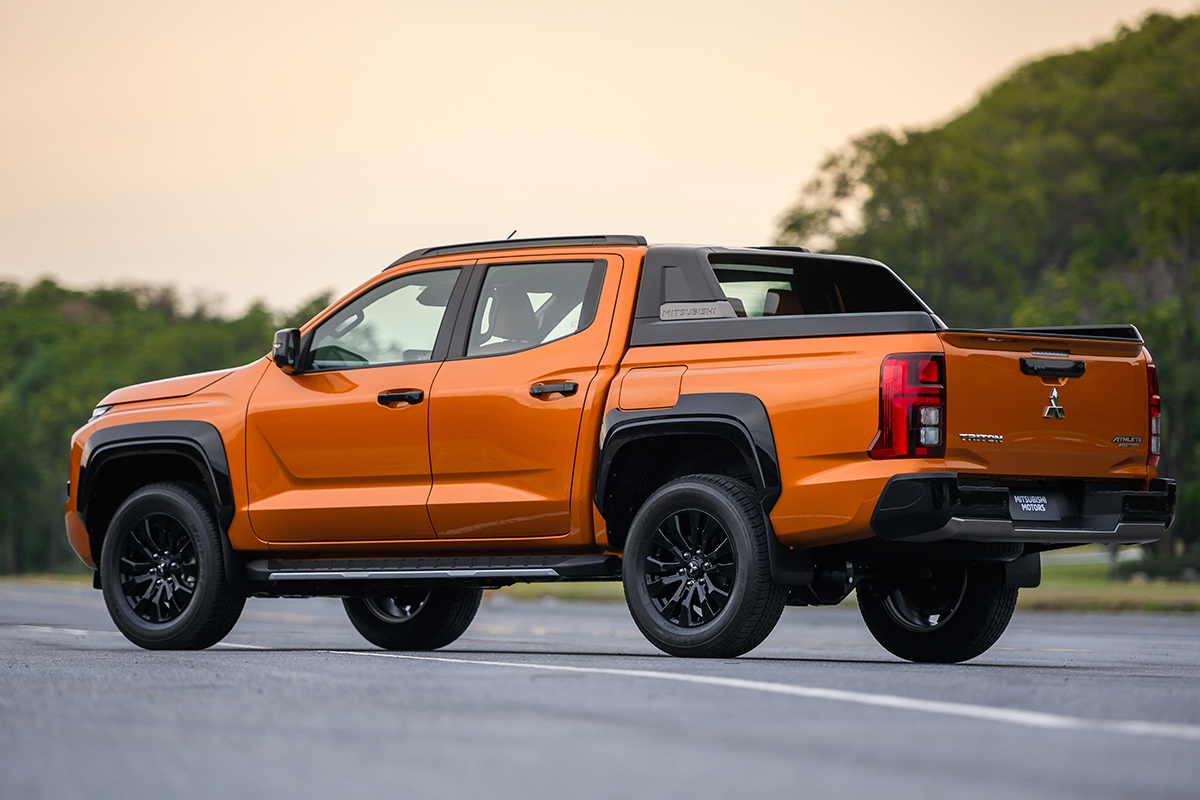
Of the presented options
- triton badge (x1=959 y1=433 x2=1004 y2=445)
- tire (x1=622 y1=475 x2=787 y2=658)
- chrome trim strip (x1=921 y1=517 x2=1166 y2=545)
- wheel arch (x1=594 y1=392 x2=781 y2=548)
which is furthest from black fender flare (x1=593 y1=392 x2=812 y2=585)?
triton badge (x1=959 y1=433 x2=1004 y2=445)

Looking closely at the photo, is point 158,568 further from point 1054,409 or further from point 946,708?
point 946,708

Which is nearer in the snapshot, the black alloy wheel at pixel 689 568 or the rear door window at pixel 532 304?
the black alloy wheel at pixel 689 568

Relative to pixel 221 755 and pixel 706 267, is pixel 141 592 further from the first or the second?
pixel 221 755

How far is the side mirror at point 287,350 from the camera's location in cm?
1030

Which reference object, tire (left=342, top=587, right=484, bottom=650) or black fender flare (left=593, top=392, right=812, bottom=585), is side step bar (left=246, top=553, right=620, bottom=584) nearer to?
black fender flare (left=593, top=392, right=812, bottom=585)

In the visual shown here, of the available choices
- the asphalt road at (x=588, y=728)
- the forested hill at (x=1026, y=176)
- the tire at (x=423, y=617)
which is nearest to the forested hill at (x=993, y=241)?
the forested hill at (x=1026, y=176)

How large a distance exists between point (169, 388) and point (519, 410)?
2.60 metres

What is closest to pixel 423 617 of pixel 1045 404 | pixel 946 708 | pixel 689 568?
pixel 689 568

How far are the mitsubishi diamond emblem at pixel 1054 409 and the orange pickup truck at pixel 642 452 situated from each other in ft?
0.05

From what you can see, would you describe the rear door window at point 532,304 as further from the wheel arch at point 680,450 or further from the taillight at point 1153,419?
the taillight at point 1153,419

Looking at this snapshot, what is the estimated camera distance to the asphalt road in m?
4.86

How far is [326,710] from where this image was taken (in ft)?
21.3

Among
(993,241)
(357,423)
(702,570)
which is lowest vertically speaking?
(702,570)

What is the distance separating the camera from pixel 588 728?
589 centimetres
